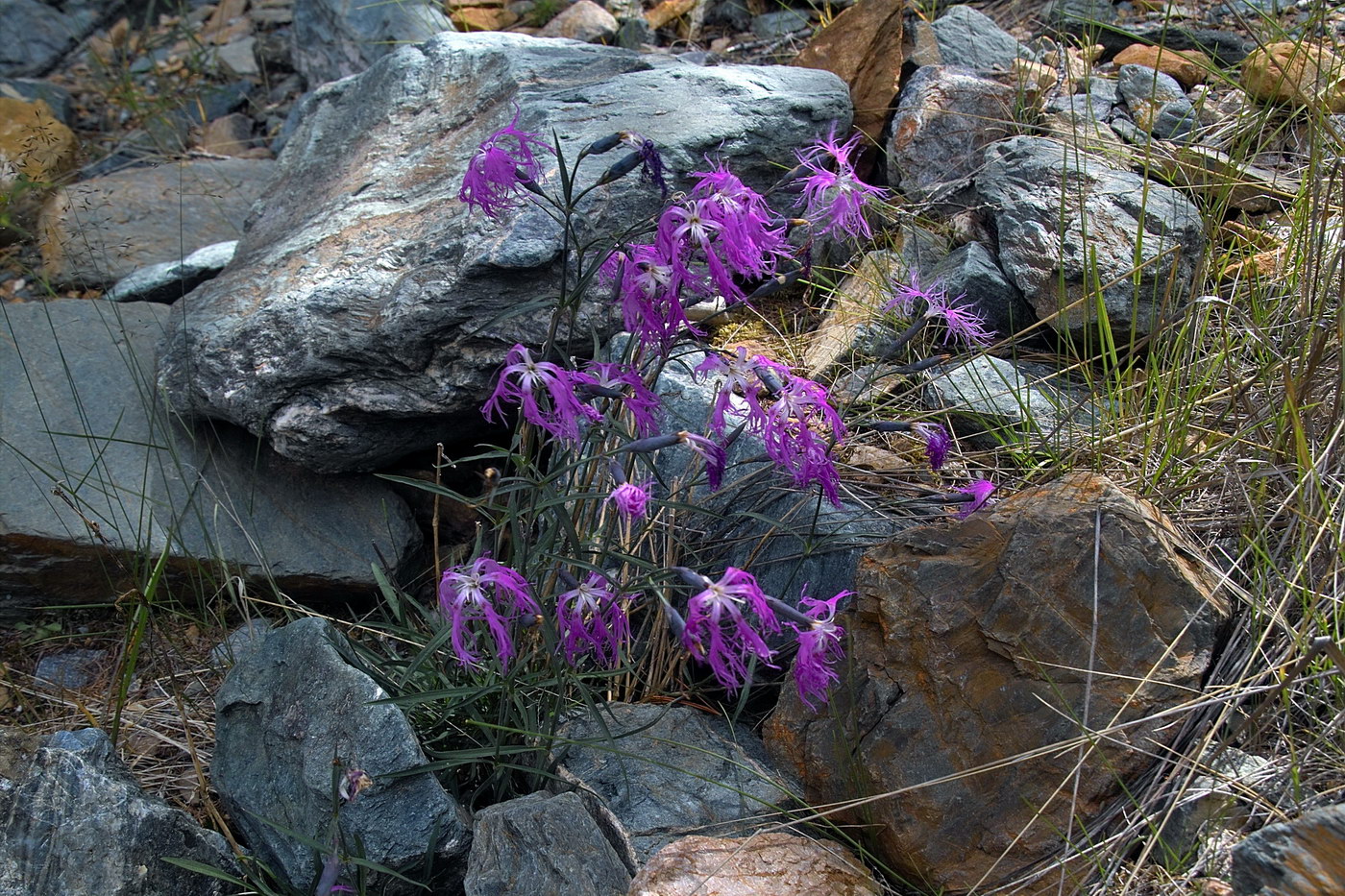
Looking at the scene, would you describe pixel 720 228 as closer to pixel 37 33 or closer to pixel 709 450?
pixel 709 450

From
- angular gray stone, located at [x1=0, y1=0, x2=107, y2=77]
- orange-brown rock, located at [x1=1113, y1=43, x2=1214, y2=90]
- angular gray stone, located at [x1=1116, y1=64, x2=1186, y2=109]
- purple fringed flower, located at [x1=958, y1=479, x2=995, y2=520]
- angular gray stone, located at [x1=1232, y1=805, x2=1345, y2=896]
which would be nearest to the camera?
angular gray stone, located at [x1=1232, y1=805, x2=1345, y2=896]

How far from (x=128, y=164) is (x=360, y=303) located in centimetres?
281

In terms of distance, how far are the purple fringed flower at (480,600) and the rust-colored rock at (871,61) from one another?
236 cm

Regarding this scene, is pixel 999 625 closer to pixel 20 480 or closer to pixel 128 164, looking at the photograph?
pixel 20 480

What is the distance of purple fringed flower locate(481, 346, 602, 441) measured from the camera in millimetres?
1707

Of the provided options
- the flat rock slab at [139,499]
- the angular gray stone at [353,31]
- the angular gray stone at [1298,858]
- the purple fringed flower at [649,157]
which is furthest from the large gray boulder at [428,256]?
the angular gray stone at [1298,858]

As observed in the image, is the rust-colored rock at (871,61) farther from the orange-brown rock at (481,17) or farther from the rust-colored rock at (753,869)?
the rust-colored rock at (753,869)

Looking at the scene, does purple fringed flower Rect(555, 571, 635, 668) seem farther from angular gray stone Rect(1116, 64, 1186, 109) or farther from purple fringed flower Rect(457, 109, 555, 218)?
angular gray stone Rect(1116, 64, 1186, 109)

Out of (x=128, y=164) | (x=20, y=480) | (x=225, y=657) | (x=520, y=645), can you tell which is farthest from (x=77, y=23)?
(x=520, y=645)

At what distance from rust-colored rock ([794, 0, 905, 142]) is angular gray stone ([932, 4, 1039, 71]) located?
0.81ft

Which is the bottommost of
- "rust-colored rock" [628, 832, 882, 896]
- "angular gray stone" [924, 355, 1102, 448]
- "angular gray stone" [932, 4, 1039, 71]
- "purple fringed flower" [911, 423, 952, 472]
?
"rust-colored rock" [628, 832, 882, 896]

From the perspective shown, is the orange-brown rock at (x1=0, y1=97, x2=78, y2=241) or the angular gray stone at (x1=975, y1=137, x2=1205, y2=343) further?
the orange-brown rock at (x1=0, y1=97, x2=78, y2=241)

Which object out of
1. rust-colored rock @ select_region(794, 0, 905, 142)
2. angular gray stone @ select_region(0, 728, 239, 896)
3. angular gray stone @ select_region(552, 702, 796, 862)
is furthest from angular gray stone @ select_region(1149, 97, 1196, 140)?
angular gray stone @ select_region(0, 728, 239, 896)

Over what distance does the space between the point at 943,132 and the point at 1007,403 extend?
3.84 feet
